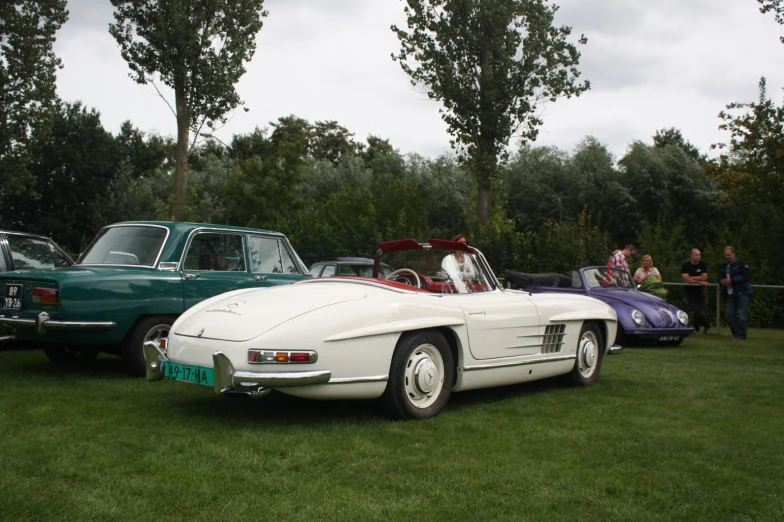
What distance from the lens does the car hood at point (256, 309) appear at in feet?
17.4

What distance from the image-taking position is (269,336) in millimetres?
5133

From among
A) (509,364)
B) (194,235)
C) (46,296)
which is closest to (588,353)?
(509,364)

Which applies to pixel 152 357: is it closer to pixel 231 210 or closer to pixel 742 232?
pixel 742 232

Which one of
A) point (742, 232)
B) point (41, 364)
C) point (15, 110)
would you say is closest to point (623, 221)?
point (742, 232)

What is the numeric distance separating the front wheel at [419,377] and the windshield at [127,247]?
11.1ft

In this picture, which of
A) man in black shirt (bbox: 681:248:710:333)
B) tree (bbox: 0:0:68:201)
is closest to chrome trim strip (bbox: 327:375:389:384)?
man in black shirt (bbox: 681:248:710:333)

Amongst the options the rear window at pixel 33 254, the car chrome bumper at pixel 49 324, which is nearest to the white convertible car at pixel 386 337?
the car chrome bumper at pixel 49 324

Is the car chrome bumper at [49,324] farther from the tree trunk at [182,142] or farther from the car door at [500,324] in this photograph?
the tree trunk at [182,142]

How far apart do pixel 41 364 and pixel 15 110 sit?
79.8 feet

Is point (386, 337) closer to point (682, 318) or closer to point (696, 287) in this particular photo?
point (682, 318)

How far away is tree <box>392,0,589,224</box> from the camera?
873 inches

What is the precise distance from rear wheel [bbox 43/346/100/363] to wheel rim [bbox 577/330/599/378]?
5.08 m

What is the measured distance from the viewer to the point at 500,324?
6.50 meters

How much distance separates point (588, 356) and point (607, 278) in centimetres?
563
